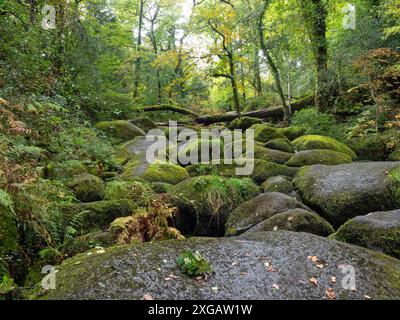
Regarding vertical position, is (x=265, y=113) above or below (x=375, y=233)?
above

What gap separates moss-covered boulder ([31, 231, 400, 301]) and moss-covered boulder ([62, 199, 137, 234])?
3.94 feet

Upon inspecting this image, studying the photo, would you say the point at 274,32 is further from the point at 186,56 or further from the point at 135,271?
the point at 135,271

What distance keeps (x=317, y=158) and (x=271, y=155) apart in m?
1.31

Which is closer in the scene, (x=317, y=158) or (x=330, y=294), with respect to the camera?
(x=330, y=294)

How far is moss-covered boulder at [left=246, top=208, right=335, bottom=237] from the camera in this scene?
16.6 ft

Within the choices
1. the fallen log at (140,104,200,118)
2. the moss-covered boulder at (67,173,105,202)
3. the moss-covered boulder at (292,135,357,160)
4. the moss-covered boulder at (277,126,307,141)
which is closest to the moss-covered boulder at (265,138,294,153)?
the moss-covered boulder at (292,135,357,160)

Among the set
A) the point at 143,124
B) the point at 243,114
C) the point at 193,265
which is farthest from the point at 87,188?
the point at 243,114

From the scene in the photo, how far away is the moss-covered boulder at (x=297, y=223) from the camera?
5070 millimetres

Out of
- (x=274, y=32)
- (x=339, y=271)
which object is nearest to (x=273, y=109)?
(x=274, y=32)

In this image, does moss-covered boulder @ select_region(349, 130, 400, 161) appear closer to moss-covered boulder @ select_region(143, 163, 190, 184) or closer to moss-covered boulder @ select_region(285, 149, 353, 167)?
moss-covered boulder @ select_region(285, 149, 353, 167)

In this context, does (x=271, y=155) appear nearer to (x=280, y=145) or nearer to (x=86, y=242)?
(x=280, y=145)

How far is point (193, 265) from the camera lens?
3.48 m

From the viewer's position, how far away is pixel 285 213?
5.32 meters
